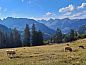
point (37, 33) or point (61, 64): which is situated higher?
point (37, 33)

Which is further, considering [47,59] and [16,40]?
[16,40]

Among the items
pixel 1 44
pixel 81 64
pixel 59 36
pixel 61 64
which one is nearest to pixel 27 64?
pixel 61 64

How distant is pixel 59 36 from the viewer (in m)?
180

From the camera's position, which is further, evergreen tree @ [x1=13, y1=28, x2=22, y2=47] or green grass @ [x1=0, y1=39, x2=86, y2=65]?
evergreen tree @ [x1=13, y1=28, x2=22, y2=47]

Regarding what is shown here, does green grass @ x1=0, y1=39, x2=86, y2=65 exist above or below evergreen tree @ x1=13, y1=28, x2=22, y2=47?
below

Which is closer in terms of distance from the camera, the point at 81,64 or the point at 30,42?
the point at 81,64

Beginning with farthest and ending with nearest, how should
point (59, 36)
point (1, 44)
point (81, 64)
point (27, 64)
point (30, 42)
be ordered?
point (59, 36)
point (30, 42)
point (1, 44)
point (27, 64)
point (81, 64)

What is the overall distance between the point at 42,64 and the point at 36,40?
118202 mm

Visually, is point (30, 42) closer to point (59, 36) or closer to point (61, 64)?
point (59, 36)

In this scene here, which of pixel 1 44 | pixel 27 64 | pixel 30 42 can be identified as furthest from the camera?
pixel 30 42

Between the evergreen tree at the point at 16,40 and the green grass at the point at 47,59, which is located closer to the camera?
the green grass at the point at 47,59

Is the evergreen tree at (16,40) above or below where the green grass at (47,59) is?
above

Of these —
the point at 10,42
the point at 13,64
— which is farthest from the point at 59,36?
the point at 13,64

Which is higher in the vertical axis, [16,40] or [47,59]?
[16,40]
